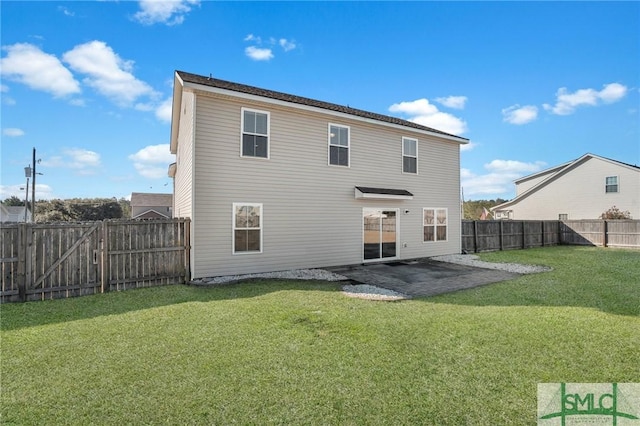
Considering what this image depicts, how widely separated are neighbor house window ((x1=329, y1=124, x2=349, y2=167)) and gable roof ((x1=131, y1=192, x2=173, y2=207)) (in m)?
36.3

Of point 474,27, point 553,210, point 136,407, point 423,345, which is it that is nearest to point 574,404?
point 423,345

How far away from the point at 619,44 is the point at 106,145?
26.7 m

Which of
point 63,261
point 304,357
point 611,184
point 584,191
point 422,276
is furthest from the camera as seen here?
point 584,191

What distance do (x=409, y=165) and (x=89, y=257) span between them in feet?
38.0

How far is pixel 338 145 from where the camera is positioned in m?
11.1

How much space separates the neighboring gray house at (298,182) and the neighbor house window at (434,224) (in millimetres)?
60

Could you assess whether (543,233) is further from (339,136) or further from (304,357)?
(304,357)

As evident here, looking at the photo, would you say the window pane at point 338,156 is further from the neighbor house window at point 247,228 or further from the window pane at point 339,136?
the neighbor house window at point 247,228

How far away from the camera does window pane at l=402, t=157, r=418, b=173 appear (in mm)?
12891

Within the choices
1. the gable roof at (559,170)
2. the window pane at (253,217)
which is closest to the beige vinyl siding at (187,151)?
the window pane at (253,217)

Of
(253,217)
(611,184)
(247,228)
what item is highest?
(611,184)

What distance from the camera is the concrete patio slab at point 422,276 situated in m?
7.86

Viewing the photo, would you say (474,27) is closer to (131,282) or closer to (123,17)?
(123,17)

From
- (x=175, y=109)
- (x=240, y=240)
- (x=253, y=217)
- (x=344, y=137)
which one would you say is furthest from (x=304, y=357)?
(x=175, y=109)
